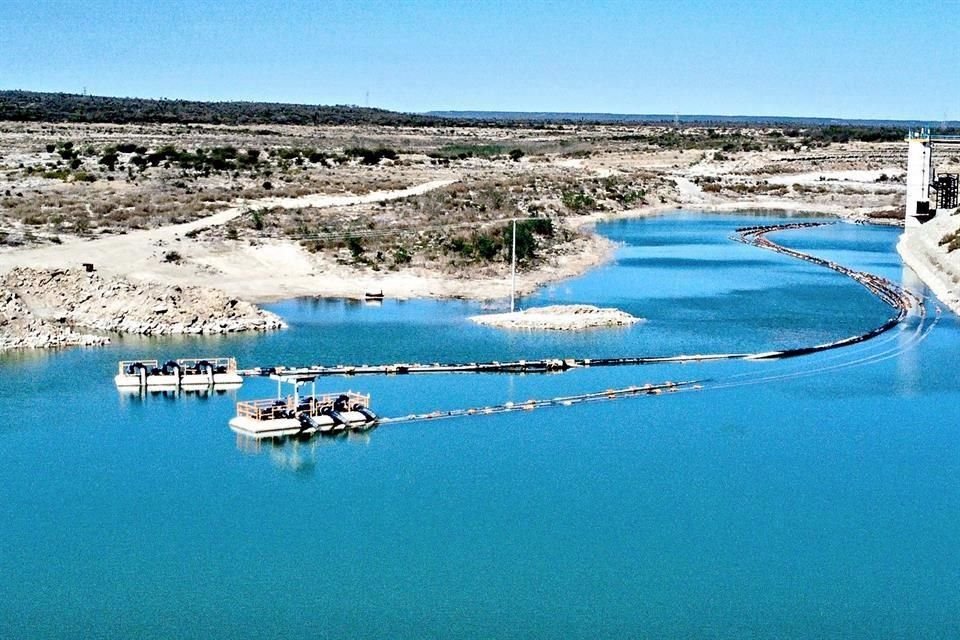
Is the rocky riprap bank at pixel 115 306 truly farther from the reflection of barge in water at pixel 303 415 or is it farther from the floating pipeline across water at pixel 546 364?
the reflection of barge in water at pixel 303 415

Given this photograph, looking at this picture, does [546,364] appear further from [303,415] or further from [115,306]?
[115,306]

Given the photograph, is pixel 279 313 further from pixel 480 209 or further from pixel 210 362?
pixel 480 209

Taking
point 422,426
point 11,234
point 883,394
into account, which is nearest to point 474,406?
point 422,426

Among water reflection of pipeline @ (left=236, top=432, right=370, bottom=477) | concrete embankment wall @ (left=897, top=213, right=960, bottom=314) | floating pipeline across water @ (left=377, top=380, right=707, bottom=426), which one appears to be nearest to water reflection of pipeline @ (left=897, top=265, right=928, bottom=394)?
floating pipeline across water @ (left=377, top=380, right=707, bottom=426)

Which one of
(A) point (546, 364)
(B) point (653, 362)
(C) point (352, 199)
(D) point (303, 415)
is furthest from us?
(C) point (352, 199)

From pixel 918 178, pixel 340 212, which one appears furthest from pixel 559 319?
pixel 918 178

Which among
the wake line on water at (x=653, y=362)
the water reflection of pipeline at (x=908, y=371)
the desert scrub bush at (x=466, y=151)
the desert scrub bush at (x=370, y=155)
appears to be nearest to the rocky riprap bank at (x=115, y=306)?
the wake line on water at (x=653, y=362)
